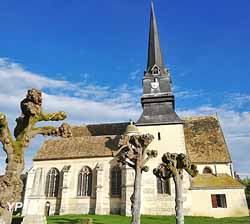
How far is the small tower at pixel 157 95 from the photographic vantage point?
29.4m

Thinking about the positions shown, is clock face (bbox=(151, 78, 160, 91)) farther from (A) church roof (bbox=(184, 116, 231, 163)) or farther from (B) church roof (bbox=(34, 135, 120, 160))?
(B) church roof (bbox=(34, 135, 120, 160))

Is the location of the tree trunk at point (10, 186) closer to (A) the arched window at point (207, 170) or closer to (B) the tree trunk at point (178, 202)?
(B) the tree trunk at point (178, 202)

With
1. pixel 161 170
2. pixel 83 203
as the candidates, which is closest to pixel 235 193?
pixel 161 170

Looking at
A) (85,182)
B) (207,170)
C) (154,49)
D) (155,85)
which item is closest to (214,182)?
(207,170)

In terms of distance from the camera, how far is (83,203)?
27.1 meters

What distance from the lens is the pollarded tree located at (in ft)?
29.0

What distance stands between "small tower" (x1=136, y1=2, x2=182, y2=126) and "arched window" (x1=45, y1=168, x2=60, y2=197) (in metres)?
11.9

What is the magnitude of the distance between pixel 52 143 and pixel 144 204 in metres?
15.3

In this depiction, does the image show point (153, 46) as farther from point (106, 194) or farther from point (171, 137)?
point (106, 194)

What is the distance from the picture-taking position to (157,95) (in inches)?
1217

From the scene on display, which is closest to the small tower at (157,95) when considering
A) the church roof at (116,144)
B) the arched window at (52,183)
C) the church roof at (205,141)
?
the church roof at (205,141)

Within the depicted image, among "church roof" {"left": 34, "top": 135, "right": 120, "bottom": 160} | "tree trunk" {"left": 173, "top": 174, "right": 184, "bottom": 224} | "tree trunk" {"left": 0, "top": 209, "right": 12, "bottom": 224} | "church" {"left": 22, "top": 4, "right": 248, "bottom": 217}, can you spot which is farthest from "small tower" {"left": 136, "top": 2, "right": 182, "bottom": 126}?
"tree trunk" {"left": 0, "top": 209, "right": 12, "bottom": 224}

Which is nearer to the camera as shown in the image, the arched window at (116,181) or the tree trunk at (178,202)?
the tree trunk at (178,202)

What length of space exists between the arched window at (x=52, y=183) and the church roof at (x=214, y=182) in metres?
15.9
